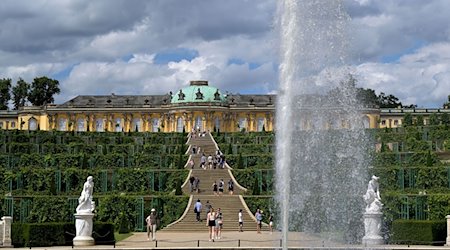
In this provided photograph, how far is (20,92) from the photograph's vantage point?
10019 cm

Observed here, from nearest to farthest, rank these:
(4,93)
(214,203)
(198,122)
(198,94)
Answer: (214,203) → (198,122) → (198,94) → (4,93)

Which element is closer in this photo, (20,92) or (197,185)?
(197,185)

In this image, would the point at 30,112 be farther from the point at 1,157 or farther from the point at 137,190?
the point at 137,190

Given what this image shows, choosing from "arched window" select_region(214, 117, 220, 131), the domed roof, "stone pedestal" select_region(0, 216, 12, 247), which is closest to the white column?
"stone pedestal" select_region(0, 216, 12, 247)

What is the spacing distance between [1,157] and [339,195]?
29.1 meters

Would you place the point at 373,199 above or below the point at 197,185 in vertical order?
above

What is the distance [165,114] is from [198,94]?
5.54 m

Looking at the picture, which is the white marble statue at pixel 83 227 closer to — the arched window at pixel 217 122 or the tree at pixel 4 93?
the arched window at pixel 217 122

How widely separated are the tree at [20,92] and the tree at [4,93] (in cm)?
85

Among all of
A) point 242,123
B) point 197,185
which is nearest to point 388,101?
point 242,123

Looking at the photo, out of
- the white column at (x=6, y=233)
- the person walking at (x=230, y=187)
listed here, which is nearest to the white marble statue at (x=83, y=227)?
the white column at (x=6, y=233)

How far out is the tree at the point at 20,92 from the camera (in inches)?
3932

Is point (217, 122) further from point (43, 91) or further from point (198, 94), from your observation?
point (43, 91)

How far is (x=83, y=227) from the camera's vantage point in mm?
26000
